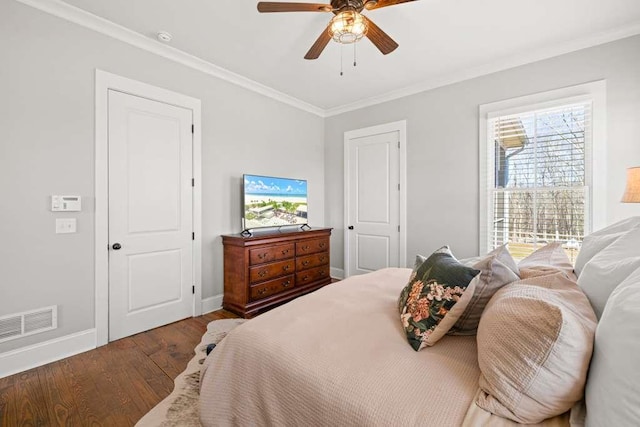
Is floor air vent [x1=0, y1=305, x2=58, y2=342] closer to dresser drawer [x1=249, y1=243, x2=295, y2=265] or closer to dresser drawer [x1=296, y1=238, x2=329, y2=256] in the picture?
dresser drawer [x1=249, y1=243, x2=295, y2=265]

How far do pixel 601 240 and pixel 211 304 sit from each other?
11.0ft

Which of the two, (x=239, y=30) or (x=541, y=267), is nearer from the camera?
(x=541, y=267)

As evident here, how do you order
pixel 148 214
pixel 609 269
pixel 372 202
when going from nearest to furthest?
pixel 609 269 → pixel 148 214 → pixel 372 202

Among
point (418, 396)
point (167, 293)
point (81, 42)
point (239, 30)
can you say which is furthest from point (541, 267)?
point (81, 42)

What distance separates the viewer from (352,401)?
88cm

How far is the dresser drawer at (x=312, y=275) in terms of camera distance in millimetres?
3668

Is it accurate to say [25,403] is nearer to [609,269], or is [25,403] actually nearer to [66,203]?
[66,203]

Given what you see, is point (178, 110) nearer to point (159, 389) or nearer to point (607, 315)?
point (159, 389)

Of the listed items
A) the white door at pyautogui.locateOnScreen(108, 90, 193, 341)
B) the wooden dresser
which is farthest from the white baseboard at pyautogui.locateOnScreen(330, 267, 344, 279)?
the white door at pyautogui.locateOnScreen(108, 90, 193, 341)

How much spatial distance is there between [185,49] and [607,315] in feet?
11.7

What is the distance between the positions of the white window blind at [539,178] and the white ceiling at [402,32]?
67 centimetres

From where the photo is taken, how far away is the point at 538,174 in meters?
2.95

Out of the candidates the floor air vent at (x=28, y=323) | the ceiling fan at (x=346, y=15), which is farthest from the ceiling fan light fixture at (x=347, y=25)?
the floor air vent at (x=28, y=323)

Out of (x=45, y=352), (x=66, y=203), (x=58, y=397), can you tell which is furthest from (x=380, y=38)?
(x=45, y=352)
